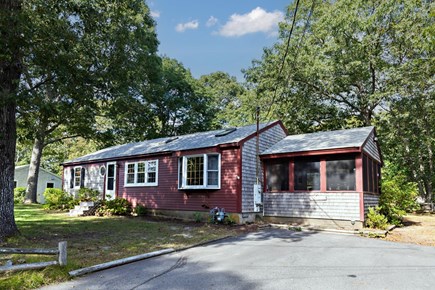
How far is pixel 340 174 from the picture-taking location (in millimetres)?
11414

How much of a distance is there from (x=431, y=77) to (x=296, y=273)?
19901 millimetres

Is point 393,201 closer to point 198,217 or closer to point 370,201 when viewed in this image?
point 370,201

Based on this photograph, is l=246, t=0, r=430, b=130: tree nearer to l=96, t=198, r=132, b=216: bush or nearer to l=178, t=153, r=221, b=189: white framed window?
l=178, t=153, r=221, b=189: white framed window

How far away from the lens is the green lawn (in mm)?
5191

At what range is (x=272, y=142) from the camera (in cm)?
1469

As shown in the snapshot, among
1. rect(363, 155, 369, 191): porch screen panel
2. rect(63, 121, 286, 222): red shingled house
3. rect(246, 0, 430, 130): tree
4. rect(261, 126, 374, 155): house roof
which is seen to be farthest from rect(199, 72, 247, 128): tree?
rect(363, 155, 369, 191): porch screen panel

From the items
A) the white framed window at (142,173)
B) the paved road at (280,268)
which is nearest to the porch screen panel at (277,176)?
the paved road at (280,268)

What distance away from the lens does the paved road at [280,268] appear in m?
5.11

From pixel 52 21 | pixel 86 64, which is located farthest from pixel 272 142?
pixel 52 21

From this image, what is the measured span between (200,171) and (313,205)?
4.69m

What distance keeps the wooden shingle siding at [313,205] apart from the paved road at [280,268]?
244cm

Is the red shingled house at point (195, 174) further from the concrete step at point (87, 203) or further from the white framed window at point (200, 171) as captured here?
the concrete step at point (87, 203)

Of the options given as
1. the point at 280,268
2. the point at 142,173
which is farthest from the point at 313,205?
the point at 142,173

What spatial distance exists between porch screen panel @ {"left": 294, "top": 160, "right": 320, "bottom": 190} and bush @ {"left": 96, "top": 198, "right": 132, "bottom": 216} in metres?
8.47
